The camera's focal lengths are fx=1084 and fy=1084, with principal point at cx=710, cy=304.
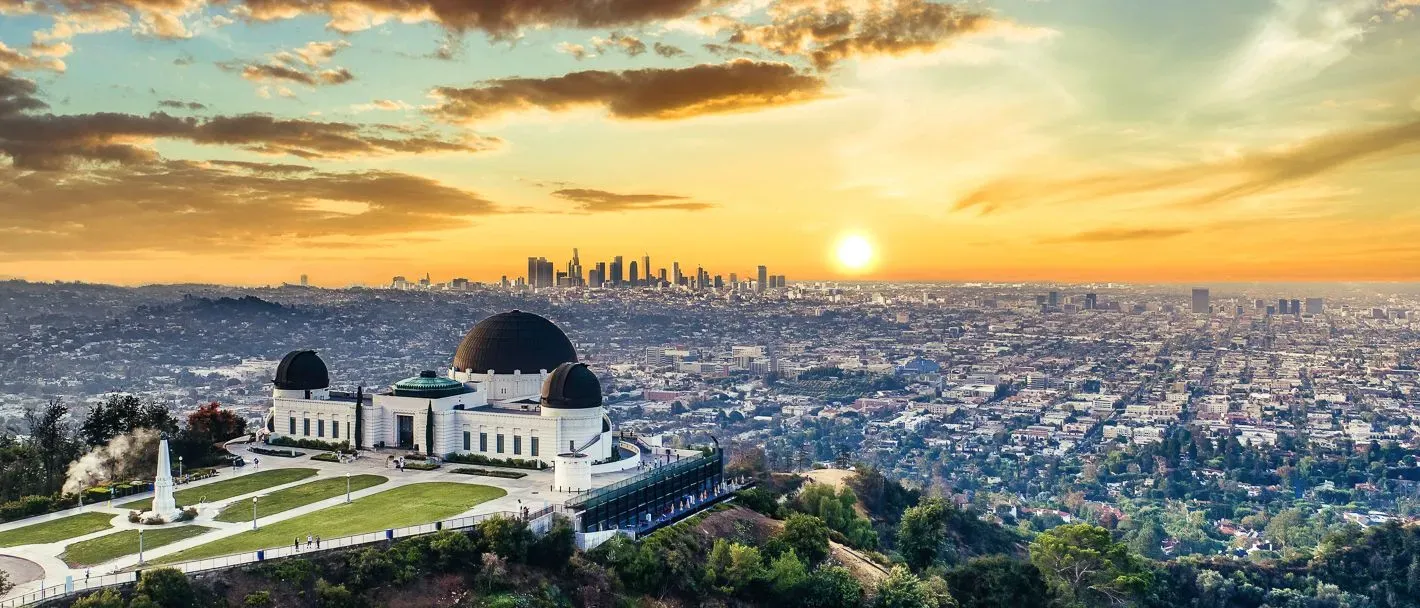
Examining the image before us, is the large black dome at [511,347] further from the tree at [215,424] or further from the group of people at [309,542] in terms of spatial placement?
the group of people at [309,542]

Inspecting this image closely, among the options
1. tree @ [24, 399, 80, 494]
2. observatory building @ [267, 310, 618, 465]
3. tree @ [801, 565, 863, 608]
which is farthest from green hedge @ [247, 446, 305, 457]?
tree @ [801, 565, 863, 608]

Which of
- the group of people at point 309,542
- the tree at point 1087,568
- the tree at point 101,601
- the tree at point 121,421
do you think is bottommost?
the tree at point 1087,568

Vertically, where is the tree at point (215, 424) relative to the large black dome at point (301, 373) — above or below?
below

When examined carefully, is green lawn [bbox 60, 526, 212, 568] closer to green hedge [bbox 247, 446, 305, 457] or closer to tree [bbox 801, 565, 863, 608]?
green hedge [bbox 247, 446, 305, 457]

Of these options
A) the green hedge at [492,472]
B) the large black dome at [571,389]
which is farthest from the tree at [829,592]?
the large black dome at [571,389]

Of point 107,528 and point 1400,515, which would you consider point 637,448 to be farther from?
point 1400,515

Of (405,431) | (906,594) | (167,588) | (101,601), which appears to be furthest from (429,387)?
(906,594)

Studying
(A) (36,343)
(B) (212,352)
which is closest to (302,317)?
(B) (212,352)
